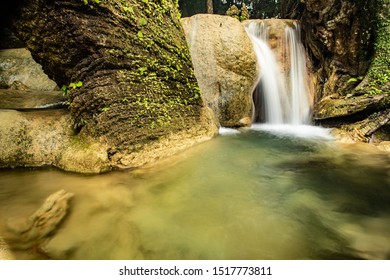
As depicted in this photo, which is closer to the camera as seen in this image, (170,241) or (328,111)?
(170,241)

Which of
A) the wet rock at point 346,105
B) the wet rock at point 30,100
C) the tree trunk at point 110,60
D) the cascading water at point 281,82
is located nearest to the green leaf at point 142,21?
the tree trunk at point 110,60

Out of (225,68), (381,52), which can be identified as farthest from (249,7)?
(381,52)

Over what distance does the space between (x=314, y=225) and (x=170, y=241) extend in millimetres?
1724

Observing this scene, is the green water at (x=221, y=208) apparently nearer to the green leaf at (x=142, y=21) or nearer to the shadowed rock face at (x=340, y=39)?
the green leaf at (x=142, y=21)

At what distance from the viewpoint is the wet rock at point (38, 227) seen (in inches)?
99.5

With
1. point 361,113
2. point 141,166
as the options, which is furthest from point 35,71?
point 361,113

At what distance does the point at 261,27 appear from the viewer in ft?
33.4

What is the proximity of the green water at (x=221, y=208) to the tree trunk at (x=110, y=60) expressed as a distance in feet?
3.12

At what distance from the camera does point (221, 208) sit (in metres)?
3.30

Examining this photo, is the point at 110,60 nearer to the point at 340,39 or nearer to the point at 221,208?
the point at 221,208

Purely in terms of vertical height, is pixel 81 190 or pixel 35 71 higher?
pixel 35 71

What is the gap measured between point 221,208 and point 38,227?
7.23ft
